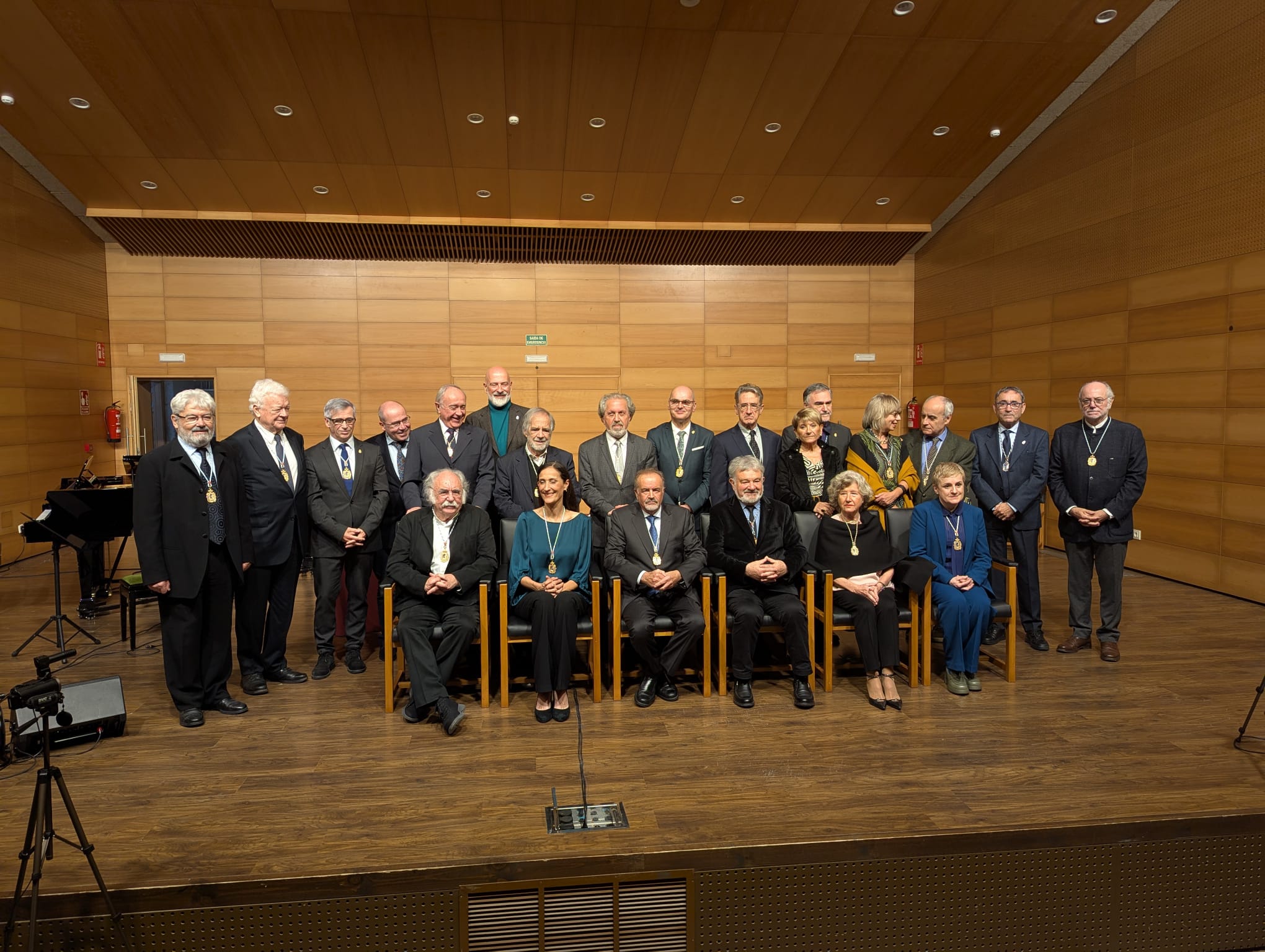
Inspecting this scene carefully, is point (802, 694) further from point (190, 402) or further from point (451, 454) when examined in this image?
point (190, 402)

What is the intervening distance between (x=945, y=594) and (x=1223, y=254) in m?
3.77

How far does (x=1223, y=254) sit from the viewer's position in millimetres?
5270

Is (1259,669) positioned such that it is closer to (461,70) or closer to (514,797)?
(514,797)

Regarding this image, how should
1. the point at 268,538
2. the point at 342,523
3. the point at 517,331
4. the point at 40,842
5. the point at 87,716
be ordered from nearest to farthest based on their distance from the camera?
the point at 40,842
the point at 87,716
the point at 268,538
the point at 342,523
the point at 517,331

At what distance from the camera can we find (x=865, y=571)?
A: 3668mm

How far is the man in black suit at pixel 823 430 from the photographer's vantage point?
4.30 m

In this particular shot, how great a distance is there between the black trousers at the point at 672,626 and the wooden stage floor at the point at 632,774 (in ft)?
0.60

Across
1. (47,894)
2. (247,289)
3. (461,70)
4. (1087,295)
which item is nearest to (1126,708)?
(47,894)

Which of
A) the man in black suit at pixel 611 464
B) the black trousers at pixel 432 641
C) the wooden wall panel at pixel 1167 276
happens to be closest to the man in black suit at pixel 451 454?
the man in black suit at pixel 611 464

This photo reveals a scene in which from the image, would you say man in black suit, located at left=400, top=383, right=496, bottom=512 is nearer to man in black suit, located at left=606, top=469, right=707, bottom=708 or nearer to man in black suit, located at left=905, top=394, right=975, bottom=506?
man in black suit, located at left=606, top=469, right=707, bottom=708

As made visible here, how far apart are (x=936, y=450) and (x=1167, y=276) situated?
3.00m

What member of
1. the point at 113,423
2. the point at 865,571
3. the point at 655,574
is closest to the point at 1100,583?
the point at 865,571

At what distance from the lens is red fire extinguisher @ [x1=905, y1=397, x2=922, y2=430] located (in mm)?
8930

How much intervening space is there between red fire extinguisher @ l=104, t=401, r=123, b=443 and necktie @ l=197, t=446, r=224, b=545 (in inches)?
240
